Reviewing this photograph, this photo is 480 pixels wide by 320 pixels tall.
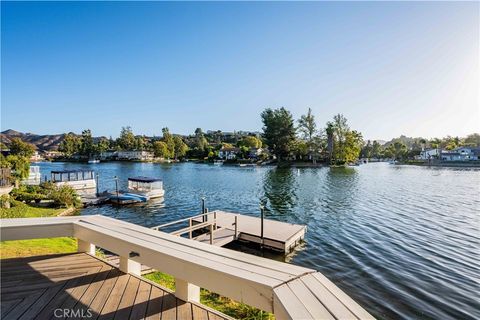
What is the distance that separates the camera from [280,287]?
2150 millimetres

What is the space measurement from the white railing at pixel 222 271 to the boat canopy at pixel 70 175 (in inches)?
1256

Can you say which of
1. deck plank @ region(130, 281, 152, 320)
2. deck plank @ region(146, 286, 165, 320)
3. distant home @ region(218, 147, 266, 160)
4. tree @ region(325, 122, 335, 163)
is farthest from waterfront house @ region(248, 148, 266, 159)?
deck plank @ region(146, 286, 165, 320)

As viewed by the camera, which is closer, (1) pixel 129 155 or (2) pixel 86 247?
(2) pixel 86 247

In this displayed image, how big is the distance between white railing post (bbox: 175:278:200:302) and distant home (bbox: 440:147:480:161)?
10917 centimetres

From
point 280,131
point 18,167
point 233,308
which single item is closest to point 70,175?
point 18,167

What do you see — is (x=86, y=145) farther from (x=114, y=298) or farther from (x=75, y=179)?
(x=114, y=298)

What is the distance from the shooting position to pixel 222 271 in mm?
2418

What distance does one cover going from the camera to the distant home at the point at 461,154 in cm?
8450

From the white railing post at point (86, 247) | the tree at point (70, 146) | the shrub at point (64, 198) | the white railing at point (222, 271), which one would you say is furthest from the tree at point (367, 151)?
the white railing at point (222, 271)

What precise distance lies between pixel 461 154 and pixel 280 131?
61.7 m

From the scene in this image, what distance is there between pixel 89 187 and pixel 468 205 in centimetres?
3924

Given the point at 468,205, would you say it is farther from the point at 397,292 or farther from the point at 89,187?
the point at 89,187

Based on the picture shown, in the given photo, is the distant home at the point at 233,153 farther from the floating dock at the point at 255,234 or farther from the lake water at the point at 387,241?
the floating dock at the point at 255,234

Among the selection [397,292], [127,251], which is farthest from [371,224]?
[127,251]
